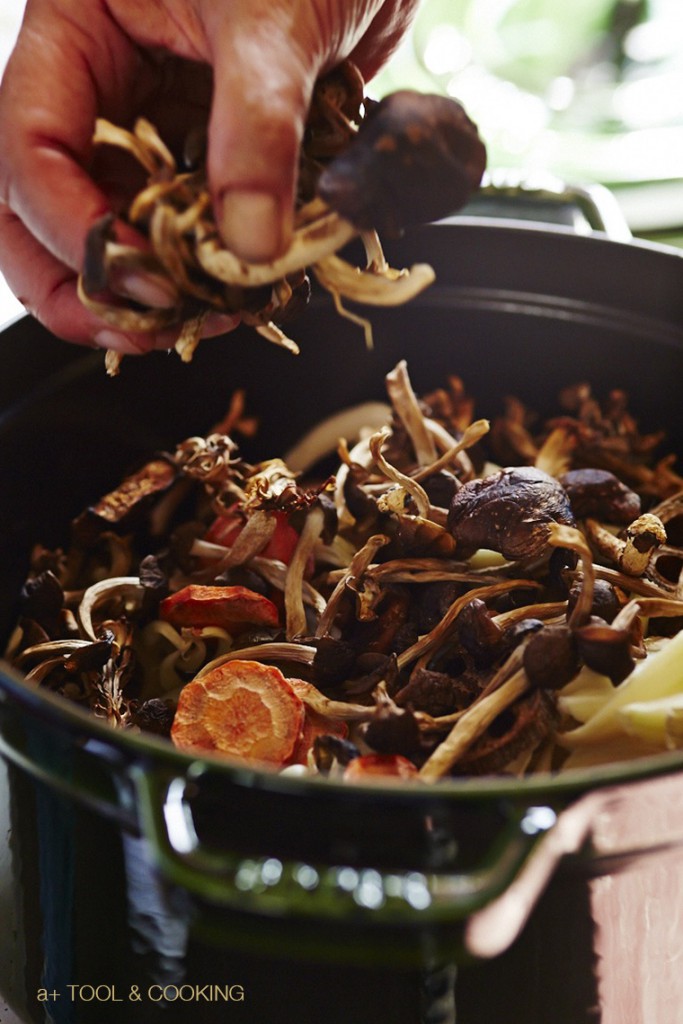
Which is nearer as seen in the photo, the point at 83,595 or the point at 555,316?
the point at 83,595

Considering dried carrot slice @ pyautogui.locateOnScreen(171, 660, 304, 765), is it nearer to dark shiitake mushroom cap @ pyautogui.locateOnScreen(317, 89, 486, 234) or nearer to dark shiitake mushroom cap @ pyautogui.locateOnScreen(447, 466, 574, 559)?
dark shiitake mushroom cap @ pyautogui.locateOnScreen(447, 466, 574, 559)

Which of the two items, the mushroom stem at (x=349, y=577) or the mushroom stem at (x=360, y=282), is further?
the mushroom stem at (x=349, y=577)

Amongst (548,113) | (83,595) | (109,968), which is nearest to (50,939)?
(109,968)

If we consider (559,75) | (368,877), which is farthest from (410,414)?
(559,75)

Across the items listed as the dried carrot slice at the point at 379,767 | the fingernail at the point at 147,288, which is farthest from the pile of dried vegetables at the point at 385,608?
the fingernail at the point at 147,288

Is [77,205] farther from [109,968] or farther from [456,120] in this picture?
[109,968]

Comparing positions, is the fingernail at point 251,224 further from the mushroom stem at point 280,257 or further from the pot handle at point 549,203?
the pot handle at point 549,203

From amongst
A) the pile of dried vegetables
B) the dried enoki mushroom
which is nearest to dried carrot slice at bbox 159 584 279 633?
the pile of dried vegetables
